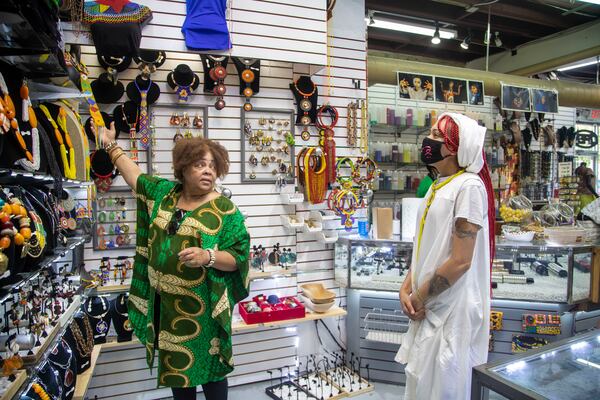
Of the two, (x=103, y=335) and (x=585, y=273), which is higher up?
(x=585, y=273)

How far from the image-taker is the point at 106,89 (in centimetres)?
320

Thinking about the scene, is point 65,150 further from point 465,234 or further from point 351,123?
point 351,123

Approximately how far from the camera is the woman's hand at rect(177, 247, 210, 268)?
1865mm

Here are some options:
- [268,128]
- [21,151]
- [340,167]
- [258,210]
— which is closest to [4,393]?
[21,151]

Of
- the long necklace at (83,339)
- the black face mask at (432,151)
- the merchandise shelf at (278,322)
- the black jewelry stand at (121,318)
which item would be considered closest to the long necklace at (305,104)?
the merchandise shelf at (278,322)

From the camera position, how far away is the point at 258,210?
378 cm

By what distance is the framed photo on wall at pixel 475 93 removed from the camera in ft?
16.7

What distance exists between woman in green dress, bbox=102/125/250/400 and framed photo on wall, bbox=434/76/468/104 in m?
3.49

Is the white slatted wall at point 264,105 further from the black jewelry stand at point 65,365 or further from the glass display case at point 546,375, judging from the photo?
the glass display case at point 546,375

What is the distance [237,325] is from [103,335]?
988 millimetres

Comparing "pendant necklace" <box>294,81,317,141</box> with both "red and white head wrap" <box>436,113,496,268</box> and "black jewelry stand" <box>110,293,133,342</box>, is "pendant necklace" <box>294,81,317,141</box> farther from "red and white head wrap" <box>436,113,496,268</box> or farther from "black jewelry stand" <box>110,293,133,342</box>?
"black jewelry stand" <box>110,293,133,342</box>

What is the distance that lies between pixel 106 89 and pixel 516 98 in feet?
16.3

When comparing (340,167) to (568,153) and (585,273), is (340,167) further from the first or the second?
(568,153)

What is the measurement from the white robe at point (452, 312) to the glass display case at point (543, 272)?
1.70 metres
